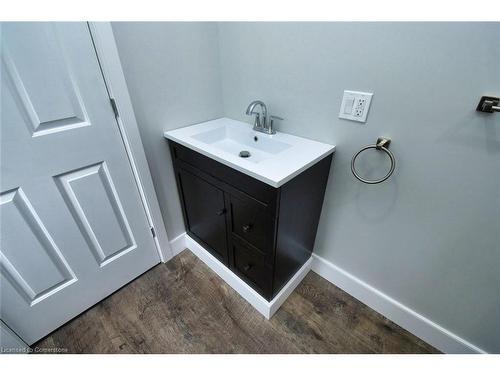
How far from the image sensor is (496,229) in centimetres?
77

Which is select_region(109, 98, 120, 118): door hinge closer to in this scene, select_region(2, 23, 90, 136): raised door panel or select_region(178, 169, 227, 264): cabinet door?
select_region(2, 23, 90, 136): raised door panel

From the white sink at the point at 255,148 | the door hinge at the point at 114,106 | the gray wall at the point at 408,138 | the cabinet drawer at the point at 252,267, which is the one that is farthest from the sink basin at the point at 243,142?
the cabinet drawer at the point at 252,267

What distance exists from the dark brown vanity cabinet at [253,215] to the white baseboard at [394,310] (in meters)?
0.17

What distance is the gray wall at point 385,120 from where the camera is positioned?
0.71 metres

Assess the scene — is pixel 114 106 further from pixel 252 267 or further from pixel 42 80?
pixel 252 267

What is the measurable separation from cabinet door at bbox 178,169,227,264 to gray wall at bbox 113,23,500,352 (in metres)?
0.15

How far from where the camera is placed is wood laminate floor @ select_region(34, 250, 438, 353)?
3.55 feet

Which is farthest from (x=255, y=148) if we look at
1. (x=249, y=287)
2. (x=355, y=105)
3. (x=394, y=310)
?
(x=394, y=310)

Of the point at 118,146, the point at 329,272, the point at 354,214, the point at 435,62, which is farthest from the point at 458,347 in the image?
the point at 118,146

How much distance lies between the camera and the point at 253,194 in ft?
2.94

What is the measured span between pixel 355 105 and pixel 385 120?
129 millimetres

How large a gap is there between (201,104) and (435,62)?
3.49ft

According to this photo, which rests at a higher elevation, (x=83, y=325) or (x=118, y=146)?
(x=118, y=146)
